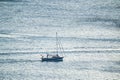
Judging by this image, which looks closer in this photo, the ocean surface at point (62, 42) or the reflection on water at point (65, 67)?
the reflection on water at point (65, 67)

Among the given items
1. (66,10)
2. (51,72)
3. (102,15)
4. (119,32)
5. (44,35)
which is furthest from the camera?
(66,10)

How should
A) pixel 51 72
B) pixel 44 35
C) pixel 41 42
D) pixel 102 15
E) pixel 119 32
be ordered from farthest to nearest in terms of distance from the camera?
pixel 102 15 < pixel 119 32 < pixel 44 35 < pixel 41 42 < pixel 51 72

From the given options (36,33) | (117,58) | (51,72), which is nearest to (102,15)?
(36,33)

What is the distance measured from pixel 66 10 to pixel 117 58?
70.7m

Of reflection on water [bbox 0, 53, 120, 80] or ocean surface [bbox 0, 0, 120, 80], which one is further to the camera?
ocean surface [bbox 0, 0, 120, 80]

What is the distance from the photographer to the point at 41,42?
93.2 m

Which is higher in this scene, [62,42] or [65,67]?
[62,42]

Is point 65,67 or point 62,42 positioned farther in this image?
point 62,42

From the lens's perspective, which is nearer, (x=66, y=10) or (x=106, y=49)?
(x=106, y=49)

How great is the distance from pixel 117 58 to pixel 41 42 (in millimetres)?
20855

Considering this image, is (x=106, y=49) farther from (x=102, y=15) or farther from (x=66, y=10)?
(x=66, y=10)

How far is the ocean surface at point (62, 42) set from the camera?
242 ft

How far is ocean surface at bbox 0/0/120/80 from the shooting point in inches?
2906

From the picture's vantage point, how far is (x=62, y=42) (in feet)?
313
